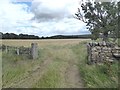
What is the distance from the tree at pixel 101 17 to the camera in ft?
47.6

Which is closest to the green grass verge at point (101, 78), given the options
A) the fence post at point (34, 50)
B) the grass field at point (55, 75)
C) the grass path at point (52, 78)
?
the grass field at point (55, 75)

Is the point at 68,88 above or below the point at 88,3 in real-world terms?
below

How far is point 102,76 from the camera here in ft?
21.9

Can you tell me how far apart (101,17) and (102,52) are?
639 cm

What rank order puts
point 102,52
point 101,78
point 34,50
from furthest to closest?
point 34,50
point 102,52
point 101,78

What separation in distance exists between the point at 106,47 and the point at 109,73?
7.15 ft

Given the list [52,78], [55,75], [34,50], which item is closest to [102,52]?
[55,75]

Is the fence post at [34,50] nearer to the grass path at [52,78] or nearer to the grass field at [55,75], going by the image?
the grass field at [55,75]

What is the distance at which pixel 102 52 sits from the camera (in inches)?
348

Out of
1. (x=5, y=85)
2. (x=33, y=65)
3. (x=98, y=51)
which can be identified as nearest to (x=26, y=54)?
(x=33, y=65)

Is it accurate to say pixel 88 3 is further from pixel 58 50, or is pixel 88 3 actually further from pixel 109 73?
pixel 109 73

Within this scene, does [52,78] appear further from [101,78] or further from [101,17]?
[101,17]

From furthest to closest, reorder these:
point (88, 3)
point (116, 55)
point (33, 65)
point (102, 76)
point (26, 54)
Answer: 1. point (88, 3)
2. point (26, 54)
3. point (33, 65)
4. point (116, 55)
5. point (102, 76)

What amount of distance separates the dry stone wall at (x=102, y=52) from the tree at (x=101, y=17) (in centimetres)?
527
